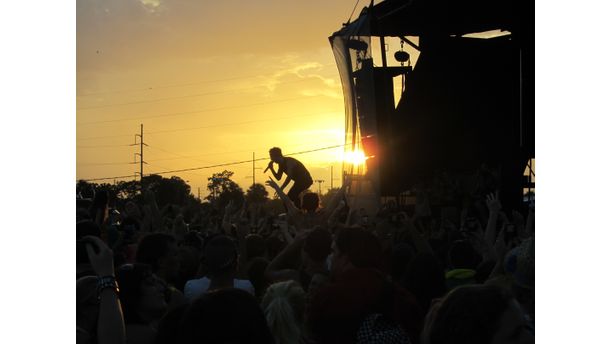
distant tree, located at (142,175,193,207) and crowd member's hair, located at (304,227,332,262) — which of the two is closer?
crowd member's hair, located at (304,227,332,262)

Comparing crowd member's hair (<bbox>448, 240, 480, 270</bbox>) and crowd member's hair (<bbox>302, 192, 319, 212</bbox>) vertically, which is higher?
crowd member's hair (<bbox>302, 192, 319, 212</bbox>)

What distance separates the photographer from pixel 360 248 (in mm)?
3150

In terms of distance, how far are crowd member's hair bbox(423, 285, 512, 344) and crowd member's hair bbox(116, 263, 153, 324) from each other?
1.24 meters

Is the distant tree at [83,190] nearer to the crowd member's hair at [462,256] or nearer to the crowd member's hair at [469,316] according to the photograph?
the crowd member's hair at [462,256]

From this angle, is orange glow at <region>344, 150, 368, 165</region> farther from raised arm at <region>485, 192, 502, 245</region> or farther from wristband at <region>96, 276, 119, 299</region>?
wristband at <region>96, 276, 119, 299</region>

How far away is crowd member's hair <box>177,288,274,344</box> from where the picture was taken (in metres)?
1.92

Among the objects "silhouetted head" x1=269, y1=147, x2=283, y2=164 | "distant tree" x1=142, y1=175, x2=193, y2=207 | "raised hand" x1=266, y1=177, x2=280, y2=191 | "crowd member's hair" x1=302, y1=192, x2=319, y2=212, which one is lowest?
"distant tree" x1=142, y1=175, x2=193, y2=207

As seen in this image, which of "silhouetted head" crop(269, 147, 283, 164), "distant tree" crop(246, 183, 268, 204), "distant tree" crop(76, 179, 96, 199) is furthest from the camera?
"distant tree" crop(246, 183, 268, 204)

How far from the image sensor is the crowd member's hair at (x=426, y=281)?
3352 mm

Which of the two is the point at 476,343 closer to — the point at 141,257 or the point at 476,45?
the point at 141,257

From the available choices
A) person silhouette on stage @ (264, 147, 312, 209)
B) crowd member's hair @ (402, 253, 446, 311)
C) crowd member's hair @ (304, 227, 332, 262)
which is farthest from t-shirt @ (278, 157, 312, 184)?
crowd member's hair @ (402, 253, 446, 311)

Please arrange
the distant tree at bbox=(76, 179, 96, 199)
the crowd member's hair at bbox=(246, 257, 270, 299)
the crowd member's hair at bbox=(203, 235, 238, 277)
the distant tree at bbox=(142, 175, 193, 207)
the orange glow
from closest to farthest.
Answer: the crowd member's hair at bbox=(203, 235, 238, 277) → the crowd member's hair at bbox=(246, 257, 270, 299) → the distant tree at bbox=(76, 179, 96, 199) → the orange glow → the distant tree at bbox=(142, 175, 193, 207)

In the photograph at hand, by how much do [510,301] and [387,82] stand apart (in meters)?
11.4
